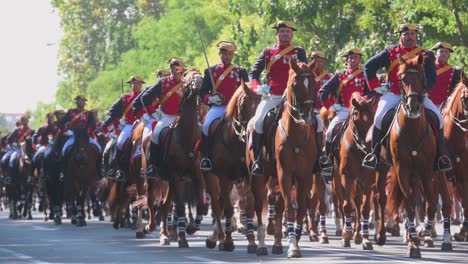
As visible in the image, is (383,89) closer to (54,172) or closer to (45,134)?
(54,172)

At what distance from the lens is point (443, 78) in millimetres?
23469

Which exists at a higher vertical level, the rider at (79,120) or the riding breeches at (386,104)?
the rider at (79,120)

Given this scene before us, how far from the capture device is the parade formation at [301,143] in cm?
2011

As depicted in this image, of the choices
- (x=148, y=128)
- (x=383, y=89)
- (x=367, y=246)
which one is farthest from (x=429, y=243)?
(x=148, y=128)

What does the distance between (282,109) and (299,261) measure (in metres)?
2.52

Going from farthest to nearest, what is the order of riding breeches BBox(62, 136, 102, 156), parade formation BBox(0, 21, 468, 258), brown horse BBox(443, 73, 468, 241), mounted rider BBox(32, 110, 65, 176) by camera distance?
mounted rider BBox(32, 110, 65, 176) → riding breeches BBox(62, 136, 102, 156) → brown horse BBox(443, 73, 468, 241) → parade formation BBox(0, 21, 468, 258)

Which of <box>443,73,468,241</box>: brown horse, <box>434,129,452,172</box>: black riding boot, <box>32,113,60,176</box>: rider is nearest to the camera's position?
<box>434,129,452,172</box>: black riding boot

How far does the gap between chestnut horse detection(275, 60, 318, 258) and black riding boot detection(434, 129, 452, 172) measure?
5.47ft

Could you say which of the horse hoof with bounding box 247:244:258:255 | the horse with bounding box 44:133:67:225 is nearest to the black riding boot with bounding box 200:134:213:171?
the horse hoof with bounding box 247:244:258:255

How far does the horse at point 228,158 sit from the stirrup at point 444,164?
2.87m

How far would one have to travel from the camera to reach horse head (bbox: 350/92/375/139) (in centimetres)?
2297

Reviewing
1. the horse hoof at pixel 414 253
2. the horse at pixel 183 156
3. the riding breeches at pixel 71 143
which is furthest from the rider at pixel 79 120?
the horse hoof at pixel 414 253

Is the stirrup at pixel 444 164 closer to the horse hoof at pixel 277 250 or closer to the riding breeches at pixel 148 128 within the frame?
the horse hoof at pixel 277 250

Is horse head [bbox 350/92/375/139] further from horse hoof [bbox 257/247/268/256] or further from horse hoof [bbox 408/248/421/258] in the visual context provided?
horse hoof [bbox 408/248/421/258]
